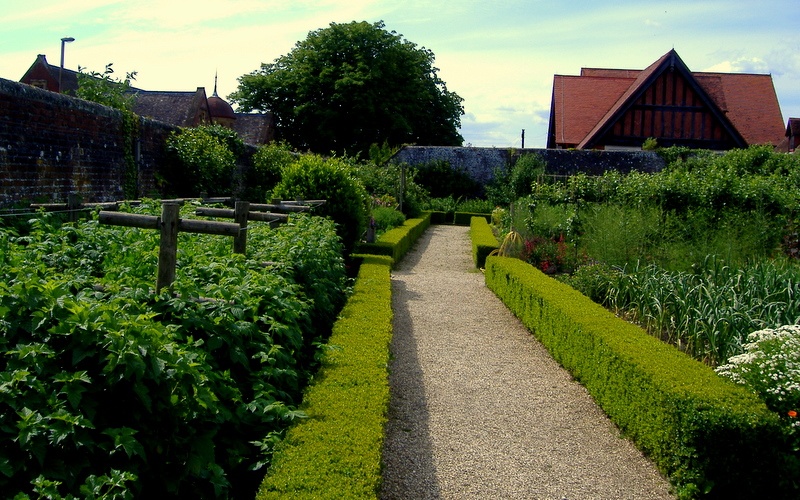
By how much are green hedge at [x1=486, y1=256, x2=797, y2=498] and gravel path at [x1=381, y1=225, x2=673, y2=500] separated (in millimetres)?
175

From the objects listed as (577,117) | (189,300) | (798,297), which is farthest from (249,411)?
(577,117)

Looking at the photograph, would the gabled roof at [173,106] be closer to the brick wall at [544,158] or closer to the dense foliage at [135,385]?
the brick wall at [544,158]

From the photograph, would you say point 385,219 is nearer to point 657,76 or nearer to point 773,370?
point 773,370

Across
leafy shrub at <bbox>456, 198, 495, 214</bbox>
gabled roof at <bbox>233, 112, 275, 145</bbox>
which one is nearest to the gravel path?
leafy shrub at <bbox>456, 198, 495, 214</bbox>

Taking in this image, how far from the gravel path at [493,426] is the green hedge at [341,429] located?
41cm

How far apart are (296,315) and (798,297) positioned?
4601 millimetres

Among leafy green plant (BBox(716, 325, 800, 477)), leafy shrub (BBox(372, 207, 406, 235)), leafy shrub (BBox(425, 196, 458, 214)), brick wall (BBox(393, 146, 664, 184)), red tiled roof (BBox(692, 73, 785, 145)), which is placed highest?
red tiled roof (BBox(692, 73, 785, 145))

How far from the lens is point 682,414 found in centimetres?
426

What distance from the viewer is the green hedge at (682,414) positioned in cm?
411

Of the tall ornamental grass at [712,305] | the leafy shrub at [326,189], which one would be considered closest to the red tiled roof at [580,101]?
the leafy shrub at [326,189]

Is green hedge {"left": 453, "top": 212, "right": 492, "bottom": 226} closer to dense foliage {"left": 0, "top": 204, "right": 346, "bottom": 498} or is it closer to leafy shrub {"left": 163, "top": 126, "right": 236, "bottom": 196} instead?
leafy shrub {"left": 163, "top": 126, "right": 236, "bottom": 196}

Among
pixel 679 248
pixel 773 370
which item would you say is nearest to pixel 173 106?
pixel 679 248

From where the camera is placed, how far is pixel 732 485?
4.13 metres

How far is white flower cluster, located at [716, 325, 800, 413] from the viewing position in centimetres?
443
